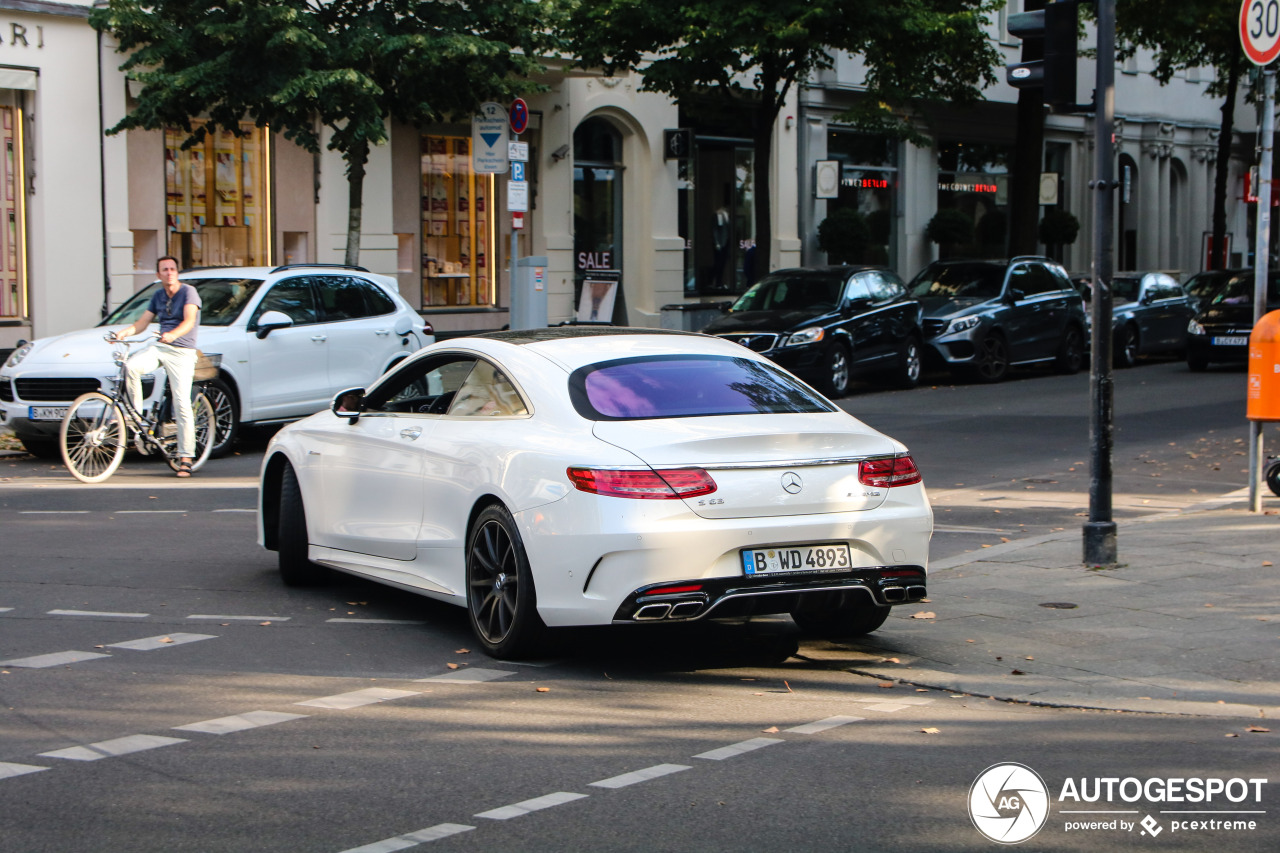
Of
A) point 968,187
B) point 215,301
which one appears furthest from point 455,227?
point 968,187

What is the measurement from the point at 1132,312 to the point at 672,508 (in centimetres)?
2256

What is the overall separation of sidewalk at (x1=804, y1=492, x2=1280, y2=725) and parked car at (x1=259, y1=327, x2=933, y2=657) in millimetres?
395

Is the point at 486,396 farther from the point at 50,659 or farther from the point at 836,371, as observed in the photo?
the point at 836,371

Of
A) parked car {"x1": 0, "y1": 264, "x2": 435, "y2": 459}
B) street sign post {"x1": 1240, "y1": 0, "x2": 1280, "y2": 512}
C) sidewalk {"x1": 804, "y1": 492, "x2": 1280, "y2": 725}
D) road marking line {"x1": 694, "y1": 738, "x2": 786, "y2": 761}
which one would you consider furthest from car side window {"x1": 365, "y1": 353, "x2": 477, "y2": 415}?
parked car {"x1": 0, "y1": 264, "x2": 435, "y2": 459}

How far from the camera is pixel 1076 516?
1190cm

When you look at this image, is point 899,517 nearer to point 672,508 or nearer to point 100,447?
point 672,508

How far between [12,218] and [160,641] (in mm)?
15620

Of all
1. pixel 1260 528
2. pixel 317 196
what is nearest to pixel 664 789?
pixel 1260 528

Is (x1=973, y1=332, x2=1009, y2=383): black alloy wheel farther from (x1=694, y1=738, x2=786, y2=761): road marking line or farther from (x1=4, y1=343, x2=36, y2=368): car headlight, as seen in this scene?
(x1=694, y1=738, x2=786, y2=761): road marking line

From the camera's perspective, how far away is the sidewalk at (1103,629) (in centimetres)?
674

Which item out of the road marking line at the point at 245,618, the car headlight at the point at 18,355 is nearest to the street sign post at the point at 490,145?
the car headlight at the point at 18,355

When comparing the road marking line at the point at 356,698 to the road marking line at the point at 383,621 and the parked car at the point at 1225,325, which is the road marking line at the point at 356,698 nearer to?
the road marking line at the point at 383,621

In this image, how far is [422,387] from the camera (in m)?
8.40

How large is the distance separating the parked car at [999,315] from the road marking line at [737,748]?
1848cm
